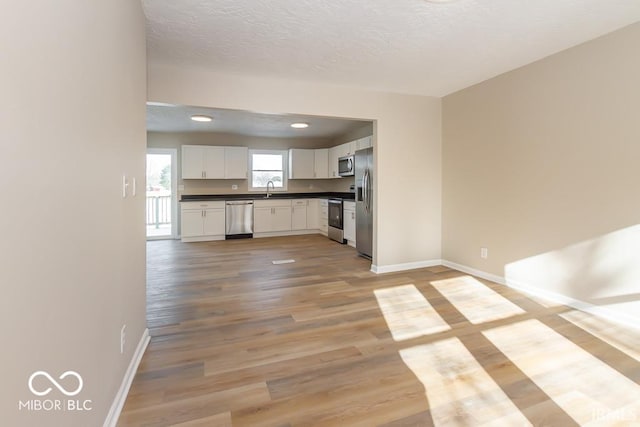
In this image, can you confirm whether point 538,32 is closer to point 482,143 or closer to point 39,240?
point 482,143

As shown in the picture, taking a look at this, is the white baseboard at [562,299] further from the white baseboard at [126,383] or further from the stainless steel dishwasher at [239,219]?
the stainless steel dishwasher at [239,219]

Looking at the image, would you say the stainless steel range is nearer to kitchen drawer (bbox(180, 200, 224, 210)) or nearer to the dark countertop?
the dark countertop

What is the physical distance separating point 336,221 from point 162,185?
14.3ft

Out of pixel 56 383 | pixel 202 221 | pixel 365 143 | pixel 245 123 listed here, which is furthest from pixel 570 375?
pixel 202 221

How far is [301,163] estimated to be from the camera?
7898 millimetres

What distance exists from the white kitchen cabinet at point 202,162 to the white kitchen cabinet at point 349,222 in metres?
3.17


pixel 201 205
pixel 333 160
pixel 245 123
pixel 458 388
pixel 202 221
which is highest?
pixel 245 123

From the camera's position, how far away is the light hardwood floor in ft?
5.41

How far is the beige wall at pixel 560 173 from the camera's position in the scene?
2645 millimetres

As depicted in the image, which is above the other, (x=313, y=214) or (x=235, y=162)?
(x=235, y=162)

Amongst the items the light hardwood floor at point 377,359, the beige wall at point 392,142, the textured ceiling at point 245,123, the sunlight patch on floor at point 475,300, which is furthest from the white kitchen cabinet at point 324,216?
the sunlight patch on floor at point 475,300

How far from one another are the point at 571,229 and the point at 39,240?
13.0 ft

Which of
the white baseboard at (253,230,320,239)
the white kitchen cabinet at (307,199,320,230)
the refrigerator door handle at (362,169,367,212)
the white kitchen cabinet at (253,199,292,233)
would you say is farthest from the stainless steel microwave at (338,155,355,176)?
the white baseboard at (253,230,320,239)

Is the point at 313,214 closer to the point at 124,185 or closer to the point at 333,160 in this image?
the point at 333,160
